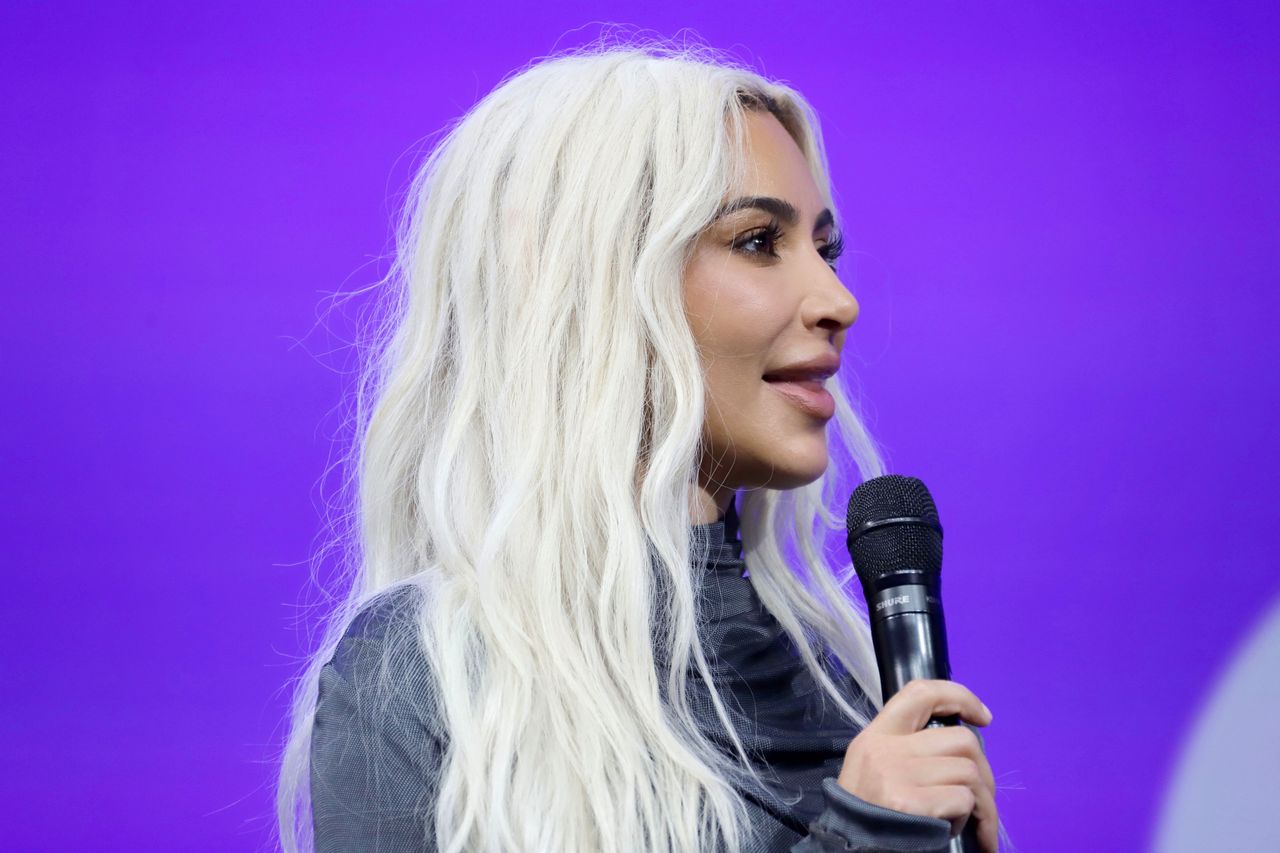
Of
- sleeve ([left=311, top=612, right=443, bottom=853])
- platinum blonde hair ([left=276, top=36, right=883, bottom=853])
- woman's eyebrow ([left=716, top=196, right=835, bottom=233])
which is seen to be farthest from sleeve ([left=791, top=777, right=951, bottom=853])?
woman's eyebrow ([left=716, top=196, right=835, bottom=233])

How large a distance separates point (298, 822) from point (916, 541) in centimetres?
69

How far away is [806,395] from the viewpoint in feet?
3.93

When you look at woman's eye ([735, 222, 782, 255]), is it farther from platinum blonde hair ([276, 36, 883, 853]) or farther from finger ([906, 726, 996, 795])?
finger ([906, 726, 996, 795])

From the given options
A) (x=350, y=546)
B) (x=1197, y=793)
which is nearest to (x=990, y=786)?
(x=350, y=546)

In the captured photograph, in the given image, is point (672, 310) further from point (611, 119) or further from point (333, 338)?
point (333, 338)

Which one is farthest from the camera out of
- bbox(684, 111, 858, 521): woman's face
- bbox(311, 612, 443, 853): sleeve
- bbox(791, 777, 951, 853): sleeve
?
bbox(684, 111, 858, 521): woman's face

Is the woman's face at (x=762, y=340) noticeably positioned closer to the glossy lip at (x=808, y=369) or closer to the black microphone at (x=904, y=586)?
the glossy lip at (x=808, y=369)

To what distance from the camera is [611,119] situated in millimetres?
1246

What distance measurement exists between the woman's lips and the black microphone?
16cm

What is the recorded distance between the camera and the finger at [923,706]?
92cm

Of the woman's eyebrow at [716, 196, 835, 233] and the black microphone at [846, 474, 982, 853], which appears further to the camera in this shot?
the woman's eyebrow at [716, 196, 835, 233]

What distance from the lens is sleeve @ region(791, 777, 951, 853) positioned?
2.95 ft

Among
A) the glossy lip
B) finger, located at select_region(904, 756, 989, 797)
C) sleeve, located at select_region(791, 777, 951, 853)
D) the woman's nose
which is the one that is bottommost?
sleeve, located at select_region(791, 777, 951, 853)

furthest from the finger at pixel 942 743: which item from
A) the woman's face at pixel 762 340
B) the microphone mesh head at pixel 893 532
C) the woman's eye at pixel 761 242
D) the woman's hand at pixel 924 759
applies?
the woman's eye at pixel 761 242
